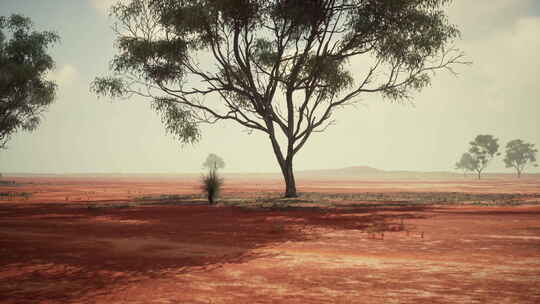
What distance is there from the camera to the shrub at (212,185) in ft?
74.3

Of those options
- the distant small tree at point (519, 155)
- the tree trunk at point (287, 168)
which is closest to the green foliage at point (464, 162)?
the distant small tree at point (519, 155)

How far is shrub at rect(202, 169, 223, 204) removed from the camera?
2264 centimetres

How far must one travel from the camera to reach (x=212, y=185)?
74.7 feet

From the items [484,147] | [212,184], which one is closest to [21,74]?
[212,184]

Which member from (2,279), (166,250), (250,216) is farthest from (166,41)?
(2,279)

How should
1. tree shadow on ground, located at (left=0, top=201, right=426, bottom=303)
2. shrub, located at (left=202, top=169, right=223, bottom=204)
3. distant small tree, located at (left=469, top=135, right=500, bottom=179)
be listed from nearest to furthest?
tree shadow on ground, located at (left=0, top=201, right=426, bottom=303), shrub, located at (left=202, top=169, right=223, bottom=204), distant small tree, located at (left=469, top=135, right=500, bottom=179)

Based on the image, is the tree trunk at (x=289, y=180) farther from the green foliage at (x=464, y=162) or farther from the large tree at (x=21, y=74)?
the green foliage at (x=464, y=162)

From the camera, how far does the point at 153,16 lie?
26.7 metres

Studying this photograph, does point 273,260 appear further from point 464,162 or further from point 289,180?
point 464,162

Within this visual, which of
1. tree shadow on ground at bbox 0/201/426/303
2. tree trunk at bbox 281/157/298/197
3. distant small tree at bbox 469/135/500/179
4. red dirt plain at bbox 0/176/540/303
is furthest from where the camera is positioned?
distant small tree at bbox 469/135/500/179

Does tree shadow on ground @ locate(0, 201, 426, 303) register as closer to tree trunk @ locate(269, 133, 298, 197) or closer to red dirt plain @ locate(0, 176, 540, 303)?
red dirt plain @ locate(0, 176, 540, 303)

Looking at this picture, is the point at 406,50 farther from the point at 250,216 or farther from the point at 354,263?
the point at 354,263

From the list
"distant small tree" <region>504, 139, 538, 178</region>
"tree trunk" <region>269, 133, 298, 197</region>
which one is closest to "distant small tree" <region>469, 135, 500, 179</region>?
"distant small tree" <region>504, 139, 538, 178</region>

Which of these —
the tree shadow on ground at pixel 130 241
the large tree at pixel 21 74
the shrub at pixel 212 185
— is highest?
the large tree at pixel 21 74
